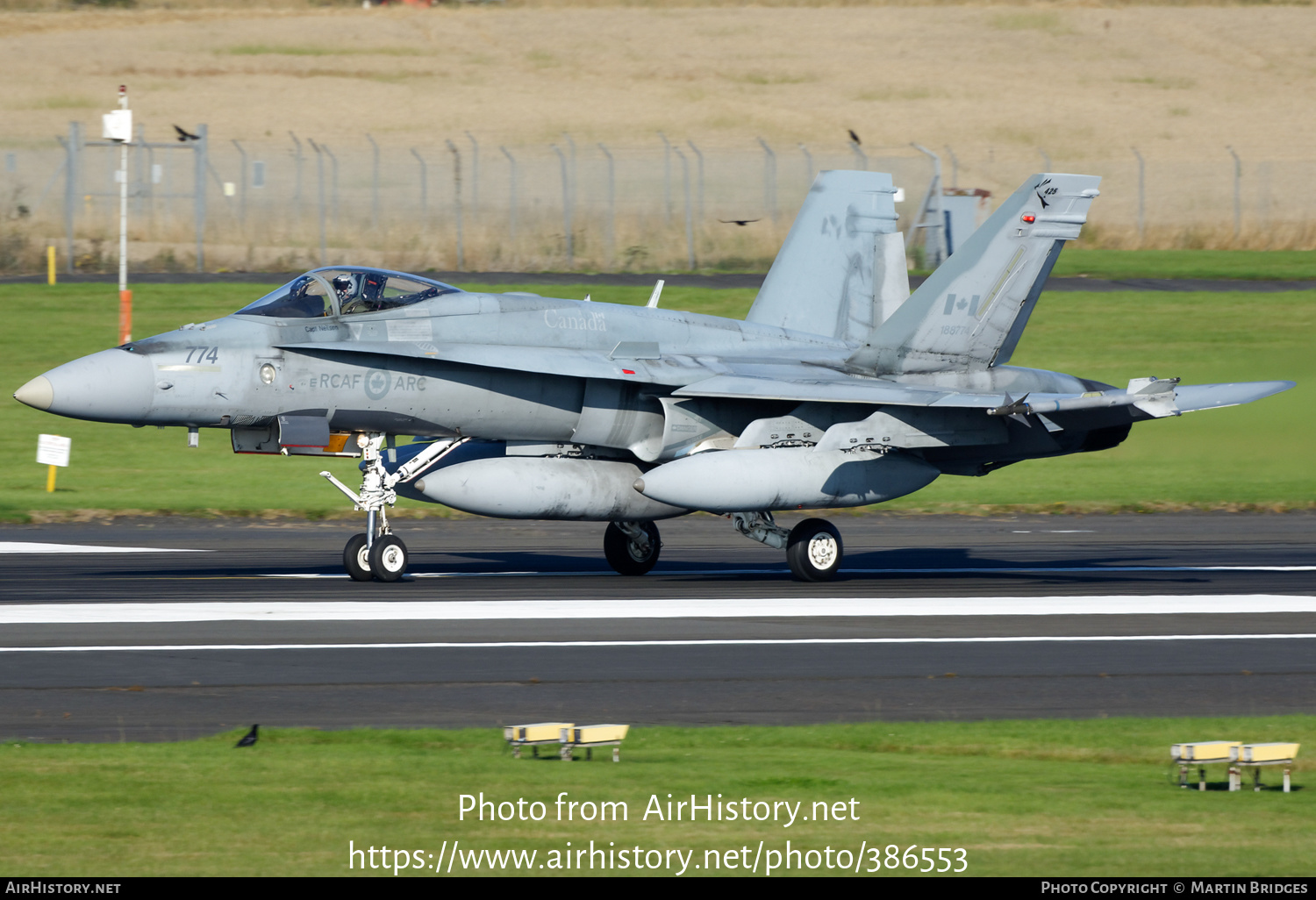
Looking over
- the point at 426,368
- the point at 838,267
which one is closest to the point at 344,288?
the point at 426,368

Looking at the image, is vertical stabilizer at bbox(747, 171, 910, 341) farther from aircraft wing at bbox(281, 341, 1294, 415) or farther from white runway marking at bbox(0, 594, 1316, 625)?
white runway marking at bbox(0, 594, 1316, 625)

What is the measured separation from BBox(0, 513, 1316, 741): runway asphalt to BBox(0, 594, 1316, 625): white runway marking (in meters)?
0.05

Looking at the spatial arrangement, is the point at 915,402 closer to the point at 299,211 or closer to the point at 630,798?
the point at 630,798

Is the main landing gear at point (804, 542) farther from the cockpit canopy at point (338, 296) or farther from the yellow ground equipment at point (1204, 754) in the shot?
the yellow ground equipment at point (1204, 754)

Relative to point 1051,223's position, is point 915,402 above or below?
below

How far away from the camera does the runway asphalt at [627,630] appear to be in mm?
10789

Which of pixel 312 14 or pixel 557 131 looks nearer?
pixel 557 131

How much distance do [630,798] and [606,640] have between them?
559cm

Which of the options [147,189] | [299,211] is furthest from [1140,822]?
[147,189]

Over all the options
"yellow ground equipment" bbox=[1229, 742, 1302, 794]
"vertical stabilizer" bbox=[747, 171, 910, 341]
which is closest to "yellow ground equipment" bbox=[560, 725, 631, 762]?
"yellow ground equipment" bbox=[1229, 742, 1302, 794]

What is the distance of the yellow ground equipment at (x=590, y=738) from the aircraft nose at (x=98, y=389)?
745cm

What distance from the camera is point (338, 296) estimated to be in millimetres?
16156

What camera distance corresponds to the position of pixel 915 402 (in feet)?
54.6

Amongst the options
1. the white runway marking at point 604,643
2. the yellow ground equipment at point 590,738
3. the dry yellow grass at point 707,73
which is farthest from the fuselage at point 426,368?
the dry yellow grass at point 707,73
